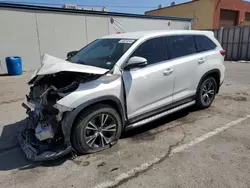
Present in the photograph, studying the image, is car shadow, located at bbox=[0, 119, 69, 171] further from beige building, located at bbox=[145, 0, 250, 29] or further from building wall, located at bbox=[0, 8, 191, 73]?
beige building, located at bbox=[145, 0, 250, 29]

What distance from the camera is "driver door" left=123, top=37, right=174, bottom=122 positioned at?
11.5 ft

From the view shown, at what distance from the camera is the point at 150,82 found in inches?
144

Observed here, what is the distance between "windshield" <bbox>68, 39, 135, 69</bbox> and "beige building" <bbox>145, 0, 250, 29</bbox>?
26.6 meters

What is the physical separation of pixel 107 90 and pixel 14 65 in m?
9.49

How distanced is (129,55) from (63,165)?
1.93 m

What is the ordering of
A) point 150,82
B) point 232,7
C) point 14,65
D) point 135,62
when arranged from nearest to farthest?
point 135,62
point 150,82
point 14,65
point 232,7

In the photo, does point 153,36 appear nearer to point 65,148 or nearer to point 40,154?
point 65,148

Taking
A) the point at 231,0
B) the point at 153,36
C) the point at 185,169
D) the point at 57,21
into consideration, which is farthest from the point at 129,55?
the point at 231,0

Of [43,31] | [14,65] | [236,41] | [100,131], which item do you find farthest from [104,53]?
[236,41]

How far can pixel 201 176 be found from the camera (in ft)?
9.02

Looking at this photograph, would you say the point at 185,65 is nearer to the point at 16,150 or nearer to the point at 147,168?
the point at 147,168

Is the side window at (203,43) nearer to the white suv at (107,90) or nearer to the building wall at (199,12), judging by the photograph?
the white suv at (107,90)

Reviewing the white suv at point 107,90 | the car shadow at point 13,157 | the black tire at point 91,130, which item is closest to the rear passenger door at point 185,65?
the white suv at point 107,90

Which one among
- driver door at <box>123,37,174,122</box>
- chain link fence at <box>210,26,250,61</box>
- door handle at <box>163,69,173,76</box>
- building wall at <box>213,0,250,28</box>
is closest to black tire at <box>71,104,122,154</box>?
driver door at <box>123,37,174,122</box>
